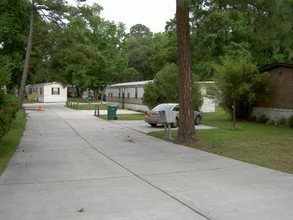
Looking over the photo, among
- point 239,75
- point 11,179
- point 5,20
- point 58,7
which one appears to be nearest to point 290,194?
point 11,179

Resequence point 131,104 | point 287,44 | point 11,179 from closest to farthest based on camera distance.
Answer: point 11,179 < point 287,44 < point 131,104

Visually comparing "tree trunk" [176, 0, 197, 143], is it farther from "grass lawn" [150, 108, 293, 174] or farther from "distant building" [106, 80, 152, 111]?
"distant building" [106, 80, 152, 111]

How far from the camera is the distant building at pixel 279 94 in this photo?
72.3 feet

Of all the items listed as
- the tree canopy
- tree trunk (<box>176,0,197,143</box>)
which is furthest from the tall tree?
tree trunk (<box>176,0,197,143</box>)

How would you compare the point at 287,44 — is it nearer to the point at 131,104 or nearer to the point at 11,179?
the point at 11,179

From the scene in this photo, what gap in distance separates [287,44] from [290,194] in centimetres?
837

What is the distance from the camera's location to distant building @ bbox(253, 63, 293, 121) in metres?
22.0

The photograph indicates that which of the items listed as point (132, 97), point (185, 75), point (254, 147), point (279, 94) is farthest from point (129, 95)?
point (254, 147)

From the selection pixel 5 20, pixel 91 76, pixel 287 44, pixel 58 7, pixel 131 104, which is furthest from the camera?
pixel 91 76

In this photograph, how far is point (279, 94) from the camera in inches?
902

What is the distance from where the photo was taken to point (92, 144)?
46.0ft

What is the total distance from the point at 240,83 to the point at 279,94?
238 centimetres

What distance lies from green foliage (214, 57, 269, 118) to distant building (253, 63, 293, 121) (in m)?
0.45

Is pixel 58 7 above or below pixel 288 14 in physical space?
above
